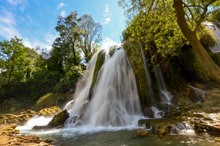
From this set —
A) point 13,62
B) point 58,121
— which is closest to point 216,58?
point 58,121

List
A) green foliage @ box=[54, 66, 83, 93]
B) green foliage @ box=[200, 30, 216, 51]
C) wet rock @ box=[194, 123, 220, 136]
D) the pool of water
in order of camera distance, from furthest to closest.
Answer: green foliage @ box=[54, 66, 83, 93]
green foliage @ box=[200, 30, 216, 51]
wet rock @ box=[194, 123, 220, 136]
the pool of water

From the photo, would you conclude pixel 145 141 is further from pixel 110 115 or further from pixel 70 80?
pixel 70 80

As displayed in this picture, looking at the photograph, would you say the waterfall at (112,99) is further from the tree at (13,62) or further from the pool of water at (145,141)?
the tree at (13,62)

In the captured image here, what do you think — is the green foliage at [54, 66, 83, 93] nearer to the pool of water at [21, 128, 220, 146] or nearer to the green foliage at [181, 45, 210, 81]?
the green foliage at [181, 45, 210, 81]

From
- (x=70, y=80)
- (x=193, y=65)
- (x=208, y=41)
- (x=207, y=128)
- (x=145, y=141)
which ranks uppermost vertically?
(x=208, y=41)

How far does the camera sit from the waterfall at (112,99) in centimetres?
1430

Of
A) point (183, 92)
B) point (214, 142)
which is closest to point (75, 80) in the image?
point (183, 92)

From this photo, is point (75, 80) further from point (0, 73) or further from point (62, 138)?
point (62, 138)

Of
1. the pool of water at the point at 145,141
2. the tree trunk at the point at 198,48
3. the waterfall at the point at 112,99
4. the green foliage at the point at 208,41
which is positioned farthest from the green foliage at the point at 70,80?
the tree trunk at the point at 198,48

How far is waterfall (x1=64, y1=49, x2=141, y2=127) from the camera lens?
14.3 m

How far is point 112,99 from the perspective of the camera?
15.9 m

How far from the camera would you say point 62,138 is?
10.6 m

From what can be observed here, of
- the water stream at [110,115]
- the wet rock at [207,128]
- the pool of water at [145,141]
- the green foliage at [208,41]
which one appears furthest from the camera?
the green foliage at [208,41]

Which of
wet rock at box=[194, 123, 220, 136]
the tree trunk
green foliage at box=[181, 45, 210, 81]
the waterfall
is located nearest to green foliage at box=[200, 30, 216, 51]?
green foliage at box=[181, 45, 210, 81]
